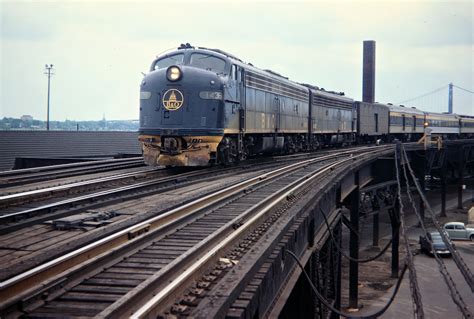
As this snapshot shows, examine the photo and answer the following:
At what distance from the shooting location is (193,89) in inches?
628

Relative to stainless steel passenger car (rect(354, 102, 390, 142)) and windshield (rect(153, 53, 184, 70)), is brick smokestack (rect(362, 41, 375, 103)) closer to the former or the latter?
stainless steel passenger car (rect(354, 102, 390, 142))

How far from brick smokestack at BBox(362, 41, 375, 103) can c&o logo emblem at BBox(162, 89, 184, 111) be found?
6918 cm

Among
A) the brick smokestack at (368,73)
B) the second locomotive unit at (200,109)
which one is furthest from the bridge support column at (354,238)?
the brick smokestack at (368,73)

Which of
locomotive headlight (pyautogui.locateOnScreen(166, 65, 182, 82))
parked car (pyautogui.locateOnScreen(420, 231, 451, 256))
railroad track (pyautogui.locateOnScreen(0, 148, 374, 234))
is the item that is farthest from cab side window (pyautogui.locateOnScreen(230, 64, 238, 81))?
parked car (pyautogui.locateOnScreen(420, 231, 451, 256))

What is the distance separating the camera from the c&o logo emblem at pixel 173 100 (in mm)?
15977

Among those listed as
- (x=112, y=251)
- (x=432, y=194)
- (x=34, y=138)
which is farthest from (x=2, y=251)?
(x=432, y=194)

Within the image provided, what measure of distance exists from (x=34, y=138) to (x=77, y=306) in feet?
99.2

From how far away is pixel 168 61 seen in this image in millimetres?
17672

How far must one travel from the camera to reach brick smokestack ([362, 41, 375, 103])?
82250 millimetres

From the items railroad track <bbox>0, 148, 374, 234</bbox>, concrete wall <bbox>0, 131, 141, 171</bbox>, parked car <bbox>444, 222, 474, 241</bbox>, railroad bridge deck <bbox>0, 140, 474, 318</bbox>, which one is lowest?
parked car <bbox>444, 222, 474, 241</bbox>

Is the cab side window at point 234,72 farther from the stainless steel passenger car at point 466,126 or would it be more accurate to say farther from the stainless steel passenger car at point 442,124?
the stainless steel passenger car at point 466,126

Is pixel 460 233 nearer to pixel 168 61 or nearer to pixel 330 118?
pixel 330 118

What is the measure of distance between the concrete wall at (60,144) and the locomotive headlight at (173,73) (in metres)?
16.4

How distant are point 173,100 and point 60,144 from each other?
20.4 m
